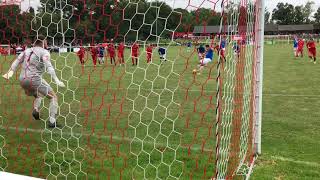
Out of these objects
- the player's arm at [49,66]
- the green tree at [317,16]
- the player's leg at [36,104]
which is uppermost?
the green tree at [317,16]

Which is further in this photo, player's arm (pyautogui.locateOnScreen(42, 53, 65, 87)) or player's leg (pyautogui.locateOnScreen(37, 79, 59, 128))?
player's leg (pyautogui.locateOnScreen(37, 79, 59, 128))

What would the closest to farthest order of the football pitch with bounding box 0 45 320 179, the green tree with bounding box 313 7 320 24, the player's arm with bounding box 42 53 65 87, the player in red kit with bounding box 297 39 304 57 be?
the football pitch with bounding box 0 45 320 179, the player's arm with bounding box 42 53 65 87, the player in red kit with bounding box 297 39 304 57, the green tree with bounding box 313 7 320 24

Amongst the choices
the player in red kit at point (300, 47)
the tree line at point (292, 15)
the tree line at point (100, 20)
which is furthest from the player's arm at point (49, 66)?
the tree line at point (292, 15)

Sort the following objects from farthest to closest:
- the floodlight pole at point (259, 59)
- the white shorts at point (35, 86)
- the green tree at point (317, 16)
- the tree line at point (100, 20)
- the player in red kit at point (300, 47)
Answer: the green tree at point (317, 16), the player in red kit at point (300, 47), the white shorts at point (35, 86), the floodlight pole at point (259, 59), the tree line at point (100, 20)

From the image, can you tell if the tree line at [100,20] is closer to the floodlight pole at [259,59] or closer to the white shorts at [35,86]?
the white shorts at [35,86]

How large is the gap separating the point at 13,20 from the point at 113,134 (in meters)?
2.29

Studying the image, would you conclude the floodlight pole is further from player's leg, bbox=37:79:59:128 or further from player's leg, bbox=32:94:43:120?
player's leg, bbox=32:94:43:120

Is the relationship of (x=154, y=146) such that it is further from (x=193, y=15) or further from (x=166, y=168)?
(x=193, y=15)

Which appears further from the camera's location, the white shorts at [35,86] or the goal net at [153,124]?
the white shorts at [35,86]

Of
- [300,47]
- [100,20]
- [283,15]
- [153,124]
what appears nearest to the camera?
[100,20]

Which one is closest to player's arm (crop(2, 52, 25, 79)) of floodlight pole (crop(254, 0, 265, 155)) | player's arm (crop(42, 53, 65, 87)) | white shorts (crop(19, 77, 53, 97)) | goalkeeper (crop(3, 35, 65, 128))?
goalkeeper (crop(3, 35, 65, 128))

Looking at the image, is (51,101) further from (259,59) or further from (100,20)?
(259,59)

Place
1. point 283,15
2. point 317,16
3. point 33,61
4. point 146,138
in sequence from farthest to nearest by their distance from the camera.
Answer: point 317,16 < point 283,15 < point 33,61 < point 146,138

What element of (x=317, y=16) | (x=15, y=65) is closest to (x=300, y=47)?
(x=15, y=65)
